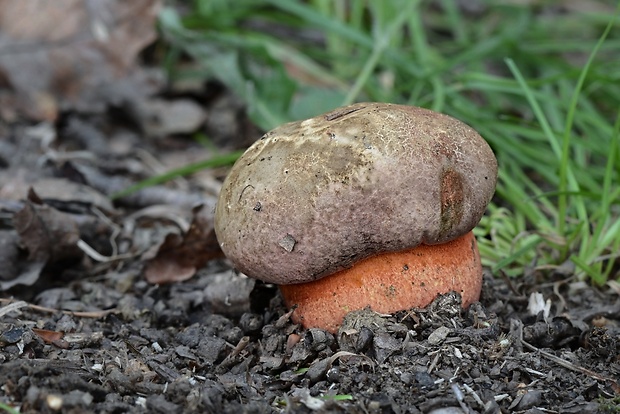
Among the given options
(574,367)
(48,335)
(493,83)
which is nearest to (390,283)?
(574,367)

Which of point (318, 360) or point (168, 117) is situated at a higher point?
point (318, 360)

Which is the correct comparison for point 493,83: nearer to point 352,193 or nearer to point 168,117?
point 352,193

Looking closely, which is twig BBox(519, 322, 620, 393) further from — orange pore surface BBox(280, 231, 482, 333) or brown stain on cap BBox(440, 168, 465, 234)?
brown stain on cap BBox(440, 168, 465, 234)

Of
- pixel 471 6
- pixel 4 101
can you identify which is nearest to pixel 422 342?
pixel 4 101

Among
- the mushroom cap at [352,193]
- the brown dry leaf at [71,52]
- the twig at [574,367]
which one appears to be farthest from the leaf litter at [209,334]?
the brown dry leaf at [71,52]

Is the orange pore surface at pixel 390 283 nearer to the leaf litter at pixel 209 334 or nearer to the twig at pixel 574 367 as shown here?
the leaf litter at pixel 209 334
